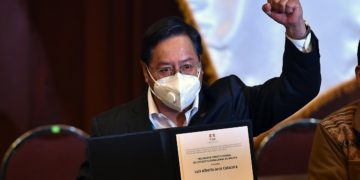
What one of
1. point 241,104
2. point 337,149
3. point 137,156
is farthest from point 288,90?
point 137,156

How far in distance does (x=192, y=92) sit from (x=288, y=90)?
0.29 m

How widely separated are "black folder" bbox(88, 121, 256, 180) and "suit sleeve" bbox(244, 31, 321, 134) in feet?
1.46

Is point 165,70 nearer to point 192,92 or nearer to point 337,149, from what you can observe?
point 192,92

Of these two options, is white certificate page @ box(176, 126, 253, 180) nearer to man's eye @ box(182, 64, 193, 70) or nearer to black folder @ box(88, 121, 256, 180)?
black folder @ box(88, 121, 256, 180)

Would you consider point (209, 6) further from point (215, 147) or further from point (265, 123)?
point (215, 147)

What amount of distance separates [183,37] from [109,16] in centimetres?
132

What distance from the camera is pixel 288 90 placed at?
187 cm

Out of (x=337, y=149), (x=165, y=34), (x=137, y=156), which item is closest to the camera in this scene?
(x=137, y=156)

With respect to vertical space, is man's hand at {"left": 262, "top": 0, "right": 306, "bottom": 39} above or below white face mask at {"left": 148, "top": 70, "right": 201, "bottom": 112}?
above

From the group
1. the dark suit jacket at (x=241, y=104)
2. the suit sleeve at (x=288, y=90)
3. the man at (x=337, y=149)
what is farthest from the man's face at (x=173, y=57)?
the man at (x=337, y=149)

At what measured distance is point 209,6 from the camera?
10.1 feet

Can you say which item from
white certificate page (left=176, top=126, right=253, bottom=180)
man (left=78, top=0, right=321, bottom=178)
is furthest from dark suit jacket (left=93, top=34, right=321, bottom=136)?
white certificate page (left=176, top=126, right=253, bottom=180)

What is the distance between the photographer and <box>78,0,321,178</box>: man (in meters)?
1.84

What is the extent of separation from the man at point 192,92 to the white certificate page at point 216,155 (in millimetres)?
334
